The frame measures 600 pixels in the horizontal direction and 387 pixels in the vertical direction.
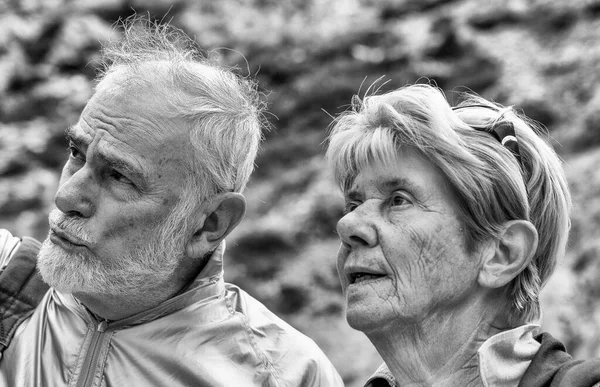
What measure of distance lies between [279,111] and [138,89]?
11.3 ft

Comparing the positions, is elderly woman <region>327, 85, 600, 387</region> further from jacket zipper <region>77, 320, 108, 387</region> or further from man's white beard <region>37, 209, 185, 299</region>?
jacket zipper <region>77, 320, 108, 387</region>

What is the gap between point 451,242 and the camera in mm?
2576

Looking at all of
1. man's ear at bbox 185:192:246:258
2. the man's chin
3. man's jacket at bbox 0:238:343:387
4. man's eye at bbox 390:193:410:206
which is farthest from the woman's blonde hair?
the man's chin

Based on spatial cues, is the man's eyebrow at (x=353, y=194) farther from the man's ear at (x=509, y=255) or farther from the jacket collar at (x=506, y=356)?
the jacket collar at (x=506, y=356)

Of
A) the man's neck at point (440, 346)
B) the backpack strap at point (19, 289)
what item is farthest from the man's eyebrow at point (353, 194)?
the backpack strap at point (19, 289)

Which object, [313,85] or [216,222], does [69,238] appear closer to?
[216,222]

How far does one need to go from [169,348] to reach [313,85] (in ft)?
12.9

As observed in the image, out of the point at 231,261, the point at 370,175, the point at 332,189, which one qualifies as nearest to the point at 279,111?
the point at 332,189

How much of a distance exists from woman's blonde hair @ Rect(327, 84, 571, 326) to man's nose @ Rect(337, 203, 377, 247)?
0.55 feet

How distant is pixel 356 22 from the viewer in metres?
7.05

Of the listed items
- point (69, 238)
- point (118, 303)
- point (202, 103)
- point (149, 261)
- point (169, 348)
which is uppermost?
point (202, 103)

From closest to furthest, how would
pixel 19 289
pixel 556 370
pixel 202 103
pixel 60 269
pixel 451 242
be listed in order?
pixel 556 370 < pixel 451 242 < pixel 60 269 < pixel 19 289 < pixel 202 103

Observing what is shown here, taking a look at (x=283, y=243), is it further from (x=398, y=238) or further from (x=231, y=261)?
(x=398, y=238)

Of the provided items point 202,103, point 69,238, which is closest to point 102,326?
point 69,238
